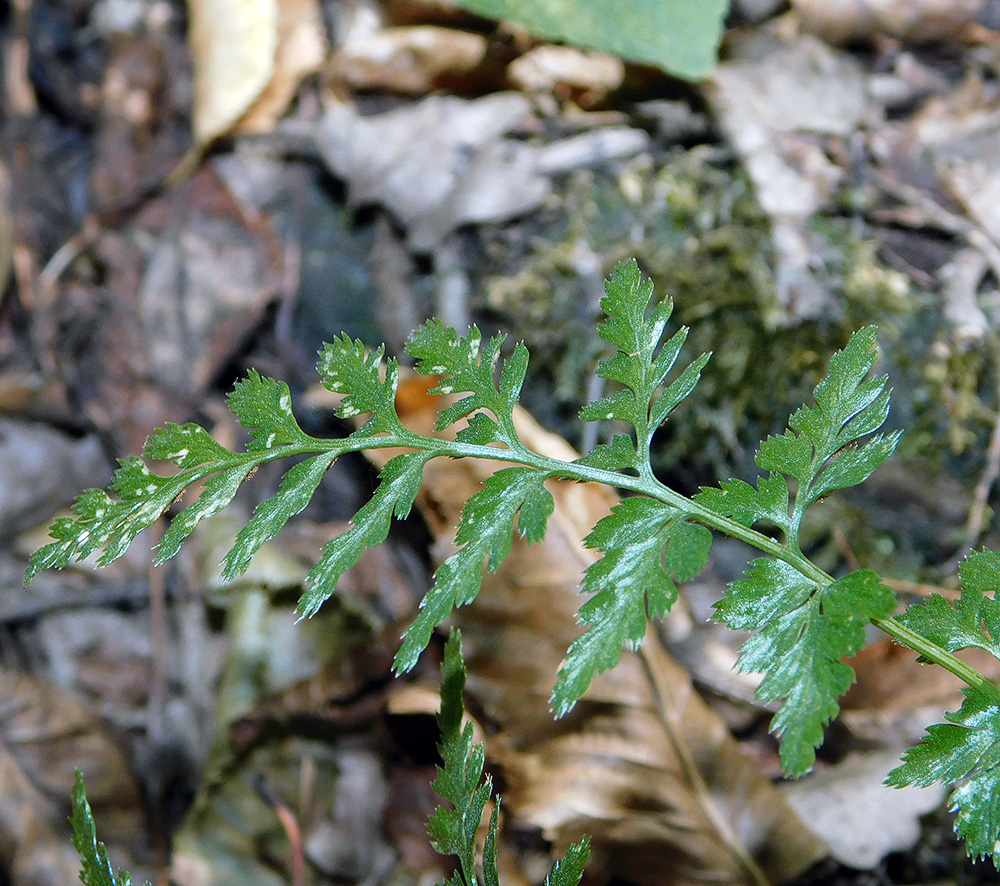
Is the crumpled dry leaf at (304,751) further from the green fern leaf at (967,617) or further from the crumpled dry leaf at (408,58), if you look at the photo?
the crumpled dry leaf at (408,58)

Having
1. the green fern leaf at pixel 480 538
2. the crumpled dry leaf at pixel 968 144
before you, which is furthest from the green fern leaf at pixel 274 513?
the crumpled dry leaf at pixel 968 144

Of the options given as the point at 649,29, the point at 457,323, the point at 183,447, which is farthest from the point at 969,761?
the point at 649,29

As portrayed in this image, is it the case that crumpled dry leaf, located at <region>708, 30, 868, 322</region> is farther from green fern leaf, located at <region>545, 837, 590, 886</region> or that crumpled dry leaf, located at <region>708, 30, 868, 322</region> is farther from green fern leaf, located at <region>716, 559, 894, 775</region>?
green fern leaf, located at <region>545, 837, 590, 886</region>

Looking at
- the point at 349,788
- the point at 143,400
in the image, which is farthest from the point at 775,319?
the point at 143,400

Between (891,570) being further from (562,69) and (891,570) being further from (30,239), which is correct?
(30,239)

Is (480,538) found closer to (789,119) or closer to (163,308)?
(789,119)

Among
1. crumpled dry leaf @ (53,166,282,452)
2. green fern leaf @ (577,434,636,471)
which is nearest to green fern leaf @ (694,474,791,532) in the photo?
green fern leaf @ (577,434,636,471)
